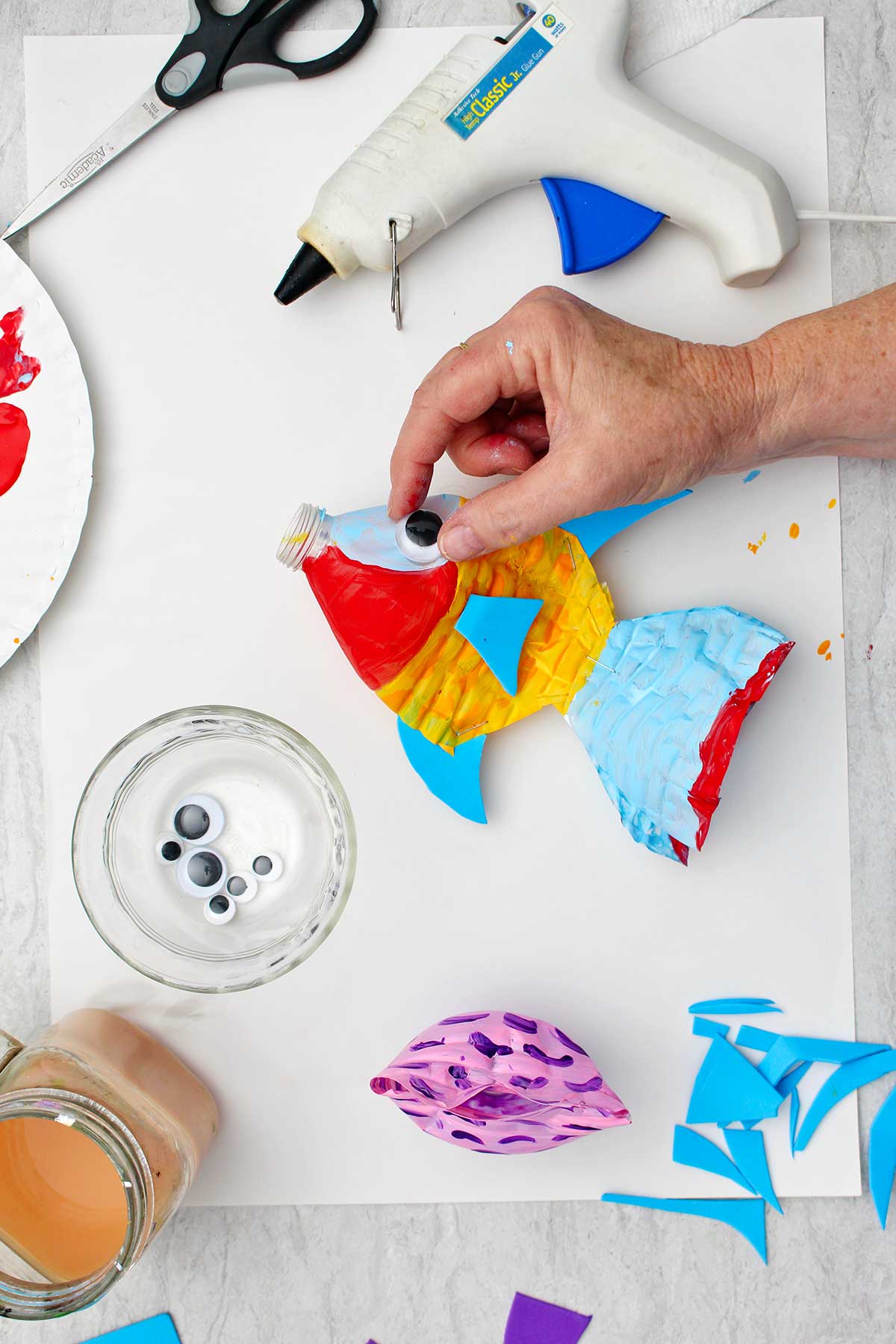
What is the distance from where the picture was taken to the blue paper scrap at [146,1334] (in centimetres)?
64

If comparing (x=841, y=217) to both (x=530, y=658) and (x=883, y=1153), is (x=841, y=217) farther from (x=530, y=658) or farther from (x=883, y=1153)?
(x=883, y=1153)

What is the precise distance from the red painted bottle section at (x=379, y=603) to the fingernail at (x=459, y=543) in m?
0.03

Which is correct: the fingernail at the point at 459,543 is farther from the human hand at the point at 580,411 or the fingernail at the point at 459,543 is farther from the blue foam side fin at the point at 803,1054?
the blue foam side fin at the point at 803,1054

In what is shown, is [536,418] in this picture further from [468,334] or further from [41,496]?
[41,496]

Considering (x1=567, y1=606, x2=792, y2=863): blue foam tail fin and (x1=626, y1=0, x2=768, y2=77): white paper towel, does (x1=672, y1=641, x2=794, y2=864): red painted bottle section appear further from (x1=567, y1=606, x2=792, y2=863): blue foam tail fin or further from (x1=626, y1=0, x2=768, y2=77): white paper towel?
(x1=626, y1=0, x2=768, y2=77): white paper towel

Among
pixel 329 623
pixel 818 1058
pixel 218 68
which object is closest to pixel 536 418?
pixel 329 623

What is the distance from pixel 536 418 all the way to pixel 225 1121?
1.67ft

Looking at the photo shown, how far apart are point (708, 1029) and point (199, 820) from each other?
36 centimetres

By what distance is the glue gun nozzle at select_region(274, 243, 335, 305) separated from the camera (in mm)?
612

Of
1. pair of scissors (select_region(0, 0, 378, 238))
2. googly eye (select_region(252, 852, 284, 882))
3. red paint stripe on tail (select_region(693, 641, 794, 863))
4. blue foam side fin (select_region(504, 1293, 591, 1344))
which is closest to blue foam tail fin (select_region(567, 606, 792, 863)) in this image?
red paint stripe on tail (select_region(693, 641, 794, 863))

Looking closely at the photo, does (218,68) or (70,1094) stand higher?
(218,68)

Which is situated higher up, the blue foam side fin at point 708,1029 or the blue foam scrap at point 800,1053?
the blue foam side fin at point 708,1029

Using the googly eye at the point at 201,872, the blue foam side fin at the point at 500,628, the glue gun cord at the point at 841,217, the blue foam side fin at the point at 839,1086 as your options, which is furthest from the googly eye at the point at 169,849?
the glue gun cord at the point at 841,217

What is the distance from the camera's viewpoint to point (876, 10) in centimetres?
65
